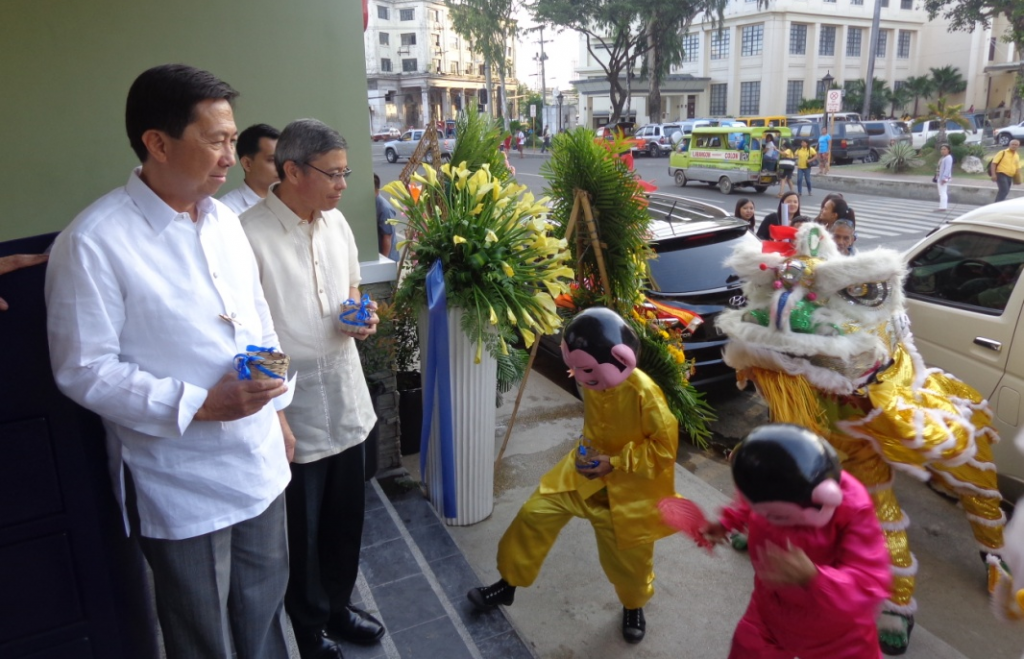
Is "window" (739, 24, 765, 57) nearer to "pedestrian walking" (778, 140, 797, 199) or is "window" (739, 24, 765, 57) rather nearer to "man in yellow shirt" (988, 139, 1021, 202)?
"pedestrian walking" (778, 140, 797, 199)

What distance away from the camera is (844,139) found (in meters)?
26.3

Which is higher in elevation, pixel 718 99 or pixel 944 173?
pixel 718 99

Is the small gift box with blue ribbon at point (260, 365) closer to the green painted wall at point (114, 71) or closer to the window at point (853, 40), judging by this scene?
the green painted wall at point (114, 71)

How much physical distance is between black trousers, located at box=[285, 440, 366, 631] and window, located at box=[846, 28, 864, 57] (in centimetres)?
5284

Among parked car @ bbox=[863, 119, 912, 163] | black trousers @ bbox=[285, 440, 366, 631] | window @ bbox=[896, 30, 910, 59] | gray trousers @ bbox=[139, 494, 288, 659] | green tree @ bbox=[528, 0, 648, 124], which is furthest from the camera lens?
window @ bbox=[896, 30, 910, 59]

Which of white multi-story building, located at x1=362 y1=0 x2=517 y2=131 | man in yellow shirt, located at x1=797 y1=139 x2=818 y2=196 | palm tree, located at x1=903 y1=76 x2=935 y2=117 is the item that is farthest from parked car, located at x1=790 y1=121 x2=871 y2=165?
white multi-story building, located at x1=362 y1=0 x2=517 y2=131

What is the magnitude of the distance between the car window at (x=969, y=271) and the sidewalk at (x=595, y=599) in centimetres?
184

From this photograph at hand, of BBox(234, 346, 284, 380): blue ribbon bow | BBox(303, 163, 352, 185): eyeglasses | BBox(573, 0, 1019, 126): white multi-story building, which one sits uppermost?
BBox(573, 0, 1019, 126): white multi-story building

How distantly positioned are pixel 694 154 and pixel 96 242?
70.0ft

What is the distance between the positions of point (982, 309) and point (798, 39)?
47.3 metres

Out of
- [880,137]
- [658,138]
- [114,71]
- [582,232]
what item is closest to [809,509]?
[582,232]

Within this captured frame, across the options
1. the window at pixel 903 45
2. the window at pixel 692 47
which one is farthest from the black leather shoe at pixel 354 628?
the window at pixel 903 45

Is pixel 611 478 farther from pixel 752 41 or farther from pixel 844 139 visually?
pixel 752 41

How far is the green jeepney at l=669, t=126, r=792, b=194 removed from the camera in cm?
1992
